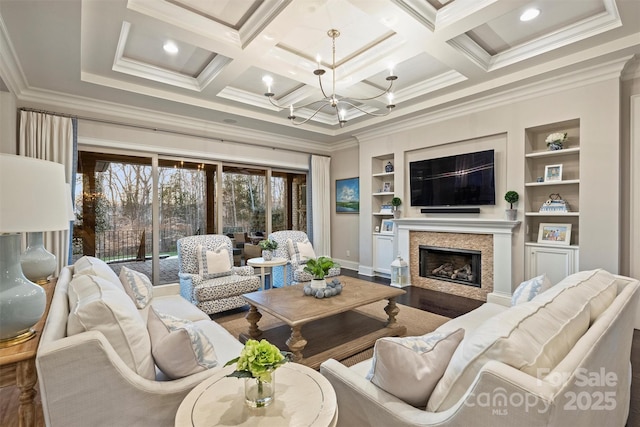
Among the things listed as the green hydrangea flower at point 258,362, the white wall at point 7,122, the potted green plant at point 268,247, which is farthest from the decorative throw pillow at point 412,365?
the white wall at point 7,122

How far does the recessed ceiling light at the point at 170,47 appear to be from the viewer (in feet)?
10.1

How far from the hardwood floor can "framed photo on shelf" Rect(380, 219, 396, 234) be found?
0.91 metres

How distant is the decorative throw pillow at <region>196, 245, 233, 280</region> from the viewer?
394cm

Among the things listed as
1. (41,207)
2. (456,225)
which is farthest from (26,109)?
(456,225)

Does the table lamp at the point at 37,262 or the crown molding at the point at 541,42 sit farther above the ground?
the crown molding at the point at 541,42

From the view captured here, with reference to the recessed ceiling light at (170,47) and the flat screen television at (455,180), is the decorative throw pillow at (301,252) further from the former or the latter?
the recessed ceiling light at (170,47)

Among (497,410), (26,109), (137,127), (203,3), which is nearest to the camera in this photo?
(497,410)

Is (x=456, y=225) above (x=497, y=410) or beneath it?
above

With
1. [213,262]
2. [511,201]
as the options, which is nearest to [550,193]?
[511,201]

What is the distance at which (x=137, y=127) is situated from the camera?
4430 millimetres

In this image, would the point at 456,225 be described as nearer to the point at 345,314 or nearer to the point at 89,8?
the point at 345,314

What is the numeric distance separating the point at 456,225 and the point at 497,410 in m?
4.02

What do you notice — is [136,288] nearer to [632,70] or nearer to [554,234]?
[554,234]

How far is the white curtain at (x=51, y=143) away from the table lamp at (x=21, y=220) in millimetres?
2971
